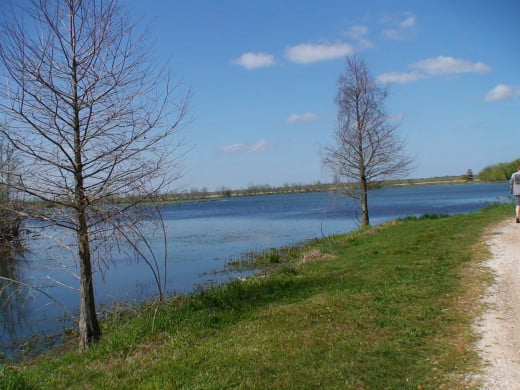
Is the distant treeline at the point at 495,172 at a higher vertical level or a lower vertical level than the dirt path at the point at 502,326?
higher

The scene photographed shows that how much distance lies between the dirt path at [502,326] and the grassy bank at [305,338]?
0.64ft

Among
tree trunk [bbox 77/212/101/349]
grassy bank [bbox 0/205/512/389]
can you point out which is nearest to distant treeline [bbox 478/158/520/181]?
grassy bank [bbox 0/205/512/389]

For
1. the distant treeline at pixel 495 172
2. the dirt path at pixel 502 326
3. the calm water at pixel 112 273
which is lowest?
the calm water at pixel 112 273

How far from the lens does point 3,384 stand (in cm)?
467

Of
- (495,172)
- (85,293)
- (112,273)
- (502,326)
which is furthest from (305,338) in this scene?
(495,172)

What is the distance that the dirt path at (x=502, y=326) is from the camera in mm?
4426

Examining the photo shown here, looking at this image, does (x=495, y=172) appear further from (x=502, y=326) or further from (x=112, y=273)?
(x=502, y=326)

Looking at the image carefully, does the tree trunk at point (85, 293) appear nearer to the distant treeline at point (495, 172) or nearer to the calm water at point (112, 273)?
the calm water at point (112, 273)

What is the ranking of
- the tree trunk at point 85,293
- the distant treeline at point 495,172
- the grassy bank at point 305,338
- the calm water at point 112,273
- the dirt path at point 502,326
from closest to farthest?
the dirt path at point 502,326
the grassy bank at point 305,338
the tree trunk at point 85,293
the calm water at point 112,273
the distant treeline at point 495,172

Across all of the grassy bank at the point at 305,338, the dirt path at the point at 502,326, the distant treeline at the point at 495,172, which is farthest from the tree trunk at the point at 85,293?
the distant treeline at the point at 495,172

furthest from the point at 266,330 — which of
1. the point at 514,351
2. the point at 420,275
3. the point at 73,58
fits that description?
the point at 73,58

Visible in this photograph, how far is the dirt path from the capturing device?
4.43m

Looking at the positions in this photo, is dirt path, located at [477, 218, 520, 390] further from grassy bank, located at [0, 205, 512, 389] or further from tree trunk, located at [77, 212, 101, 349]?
tree trunk, located at [77, 212, 101, 349]

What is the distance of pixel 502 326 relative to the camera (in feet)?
19.0
